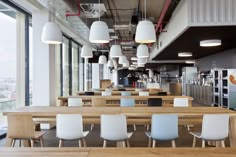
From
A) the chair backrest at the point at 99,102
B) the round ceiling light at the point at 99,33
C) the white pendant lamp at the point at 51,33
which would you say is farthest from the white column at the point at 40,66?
the round ceiling light at the point at 99,33

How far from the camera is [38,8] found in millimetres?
6668

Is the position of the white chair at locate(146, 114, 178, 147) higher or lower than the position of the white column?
lower

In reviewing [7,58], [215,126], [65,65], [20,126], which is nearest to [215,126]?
[215,126]

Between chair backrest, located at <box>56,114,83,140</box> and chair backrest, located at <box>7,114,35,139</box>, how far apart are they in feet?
1.33

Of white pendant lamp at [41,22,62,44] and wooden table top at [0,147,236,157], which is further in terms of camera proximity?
white pendant lamp at [41,22,62,44]

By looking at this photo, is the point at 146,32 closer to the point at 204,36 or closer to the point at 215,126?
the point at 215,126

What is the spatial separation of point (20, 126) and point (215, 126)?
2813 millimetres

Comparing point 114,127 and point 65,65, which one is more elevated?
point 65,65

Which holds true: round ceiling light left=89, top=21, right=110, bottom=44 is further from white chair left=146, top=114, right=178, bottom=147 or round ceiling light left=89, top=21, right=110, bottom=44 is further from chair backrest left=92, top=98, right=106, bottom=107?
chair backrest left=92, top=98, right=106, bottom=107

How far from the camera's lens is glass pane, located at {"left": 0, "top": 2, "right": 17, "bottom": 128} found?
5.98m

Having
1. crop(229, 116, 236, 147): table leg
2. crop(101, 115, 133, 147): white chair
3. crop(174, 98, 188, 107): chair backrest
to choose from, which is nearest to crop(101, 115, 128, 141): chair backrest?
crop(101, 115, 133, 147): white chair

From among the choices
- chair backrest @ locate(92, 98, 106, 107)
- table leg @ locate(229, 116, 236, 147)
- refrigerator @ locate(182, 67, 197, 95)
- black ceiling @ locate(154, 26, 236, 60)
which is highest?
black ceiling @ locate(154, 26, 236, 60)

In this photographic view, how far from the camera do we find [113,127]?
3666mm

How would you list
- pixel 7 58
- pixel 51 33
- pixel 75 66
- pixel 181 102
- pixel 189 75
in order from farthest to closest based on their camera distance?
pixel 189 75 → pixel 75 66 → pixel 7 58 → pixel 181 102 → pixel 51 33
